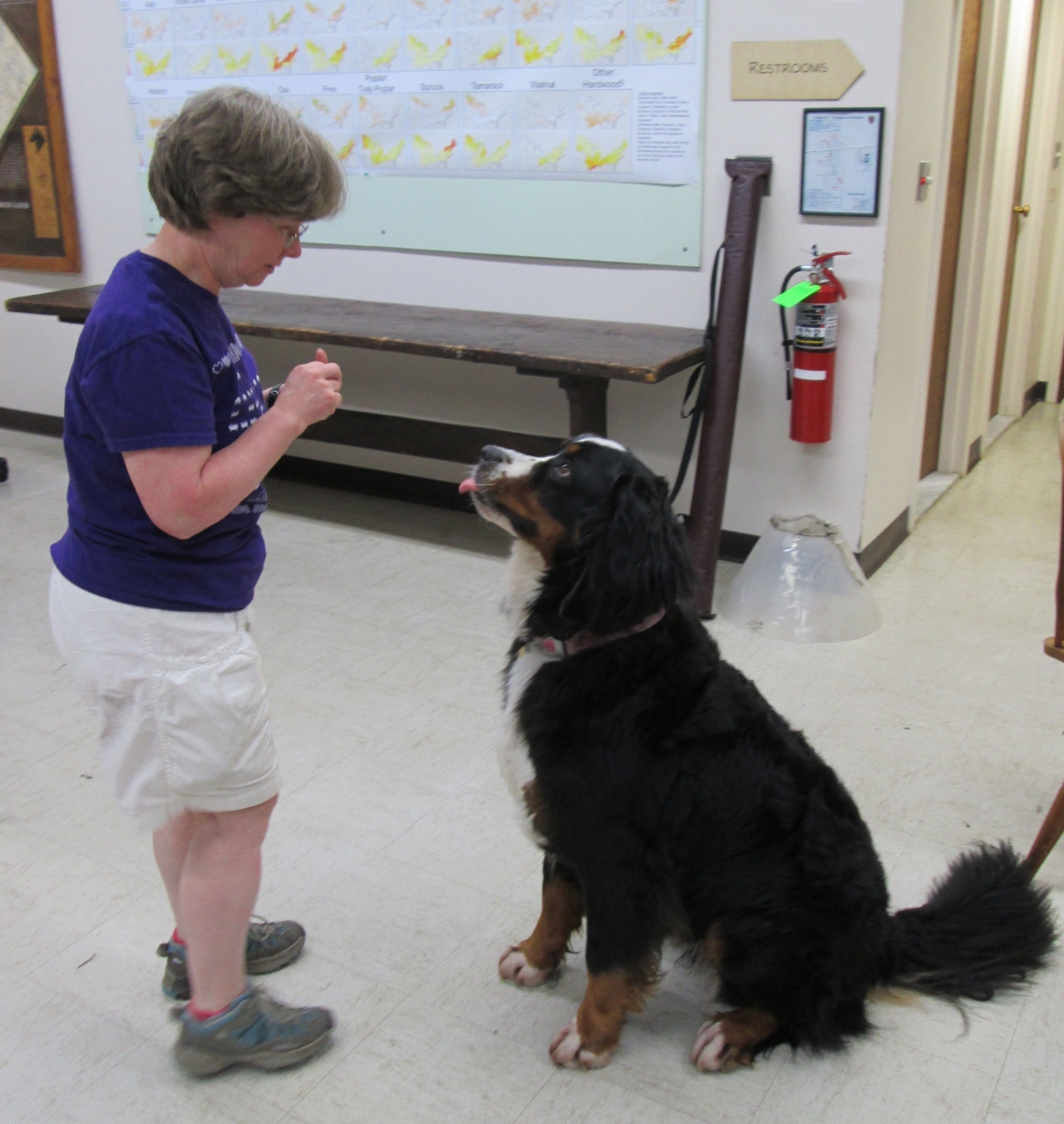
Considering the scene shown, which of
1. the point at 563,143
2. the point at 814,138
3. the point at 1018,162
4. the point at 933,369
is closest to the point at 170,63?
the point at 563,143

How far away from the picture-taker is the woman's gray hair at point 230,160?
1106 mm

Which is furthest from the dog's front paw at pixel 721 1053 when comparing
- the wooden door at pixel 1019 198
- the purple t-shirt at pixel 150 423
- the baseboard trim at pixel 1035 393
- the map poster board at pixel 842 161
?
the baseboard trim at pixel 1035 393

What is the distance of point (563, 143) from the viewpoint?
10.6 feet

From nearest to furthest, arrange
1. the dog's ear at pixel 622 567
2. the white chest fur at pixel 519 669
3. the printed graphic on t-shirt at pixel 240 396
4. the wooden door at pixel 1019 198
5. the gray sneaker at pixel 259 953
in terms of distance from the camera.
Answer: the printed graphic on t-shirt at pixel 240 396 < the dog's ear at pixel 622 567 < the white chest fur at pixel 519 669 < the gray sneaker at pixel 259 953 < the wooden door at pixel 1019 198

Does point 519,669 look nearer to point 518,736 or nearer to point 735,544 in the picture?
point 518,736

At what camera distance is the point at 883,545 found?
3.34 m

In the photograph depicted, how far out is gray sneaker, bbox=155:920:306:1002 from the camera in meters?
1.61

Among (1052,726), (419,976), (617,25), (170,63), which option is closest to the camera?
(419,976)

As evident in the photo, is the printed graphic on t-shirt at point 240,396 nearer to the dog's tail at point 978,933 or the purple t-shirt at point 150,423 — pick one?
the purple t-shirt at point 150,423

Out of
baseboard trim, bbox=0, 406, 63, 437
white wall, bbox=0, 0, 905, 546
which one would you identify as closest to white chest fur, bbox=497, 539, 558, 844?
white wall, bbox=0, 0, 905, 546

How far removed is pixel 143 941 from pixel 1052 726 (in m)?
1.92

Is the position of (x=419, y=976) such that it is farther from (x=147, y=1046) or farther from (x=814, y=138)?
(x=814, y=138)

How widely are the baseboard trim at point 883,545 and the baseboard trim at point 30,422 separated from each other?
3.58 metres

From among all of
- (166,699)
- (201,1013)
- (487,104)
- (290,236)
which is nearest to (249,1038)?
(201,1013)
